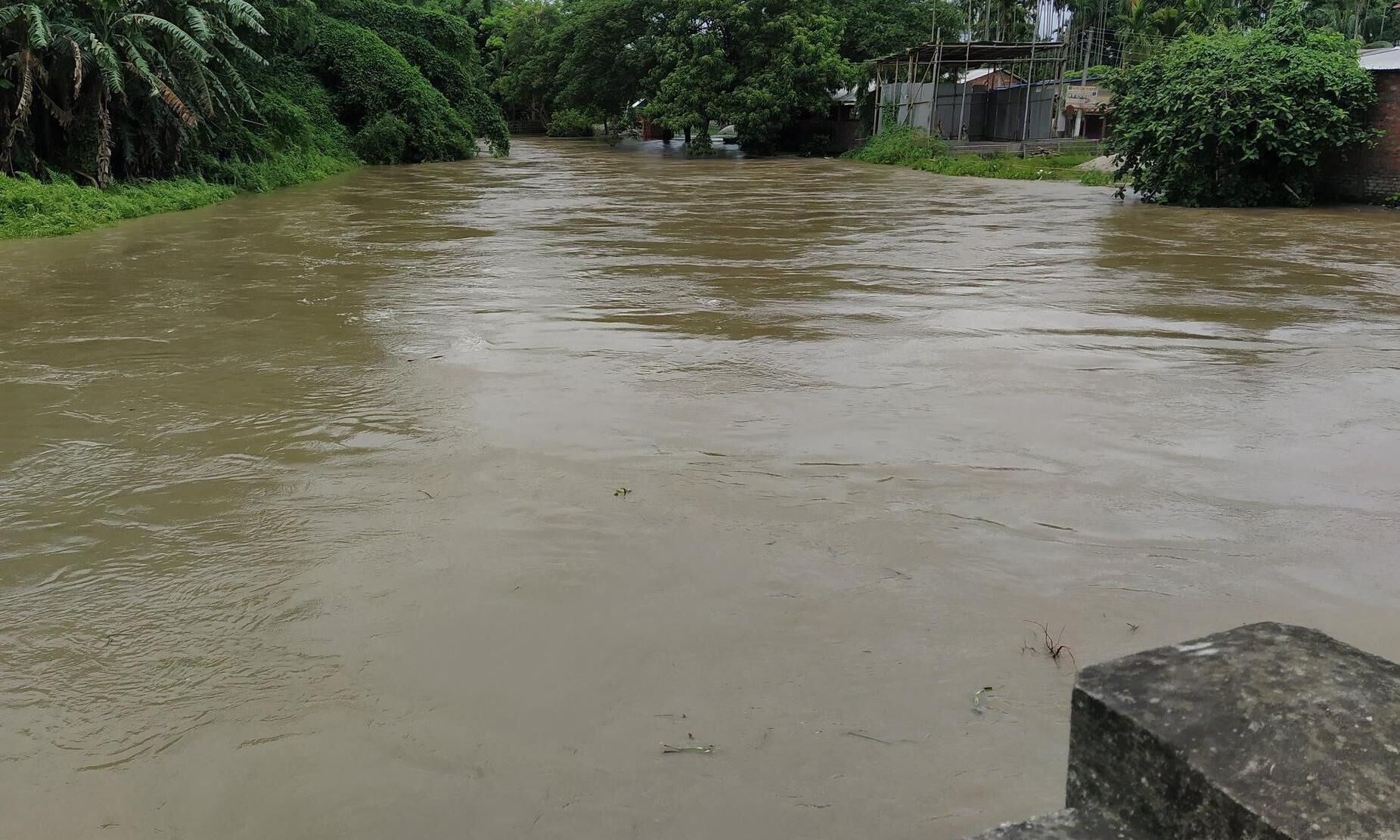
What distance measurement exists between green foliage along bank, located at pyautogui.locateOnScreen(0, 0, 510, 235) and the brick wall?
19.1m

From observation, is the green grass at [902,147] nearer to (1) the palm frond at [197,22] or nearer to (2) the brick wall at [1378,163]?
(2) the brick wall at [1378,163]

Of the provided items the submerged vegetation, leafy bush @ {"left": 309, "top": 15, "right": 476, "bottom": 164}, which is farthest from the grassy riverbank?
leafy bush @ {"left": 309, "top": 15, "right": 476, "bottom": 164}

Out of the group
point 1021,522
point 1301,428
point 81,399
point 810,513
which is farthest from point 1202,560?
point 81,399

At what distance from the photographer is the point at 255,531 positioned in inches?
166

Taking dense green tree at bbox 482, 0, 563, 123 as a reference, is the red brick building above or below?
below

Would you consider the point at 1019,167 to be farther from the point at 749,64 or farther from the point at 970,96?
the point at 749,64

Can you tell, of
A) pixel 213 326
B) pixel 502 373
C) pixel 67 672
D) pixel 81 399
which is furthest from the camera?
pixel 213 326

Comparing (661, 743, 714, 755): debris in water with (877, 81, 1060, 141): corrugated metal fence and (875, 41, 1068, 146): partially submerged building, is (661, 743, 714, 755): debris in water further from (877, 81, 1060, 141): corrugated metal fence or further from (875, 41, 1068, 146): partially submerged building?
(877, 81, 1060, 141): corrugated metal fence

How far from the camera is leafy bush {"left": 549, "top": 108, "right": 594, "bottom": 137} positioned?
56.9 m

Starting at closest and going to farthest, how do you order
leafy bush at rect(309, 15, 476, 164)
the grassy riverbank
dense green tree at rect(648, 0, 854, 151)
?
the grassy riverbank
leafy bush at rect(309, 15, 476, 164)
dense green tree at rect(648, 0, 854, 151)

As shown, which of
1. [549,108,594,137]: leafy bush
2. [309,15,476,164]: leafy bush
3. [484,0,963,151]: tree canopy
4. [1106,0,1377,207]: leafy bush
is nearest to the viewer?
[1106,0,1377,207]: leafy bush

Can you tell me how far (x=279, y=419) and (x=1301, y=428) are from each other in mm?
5225

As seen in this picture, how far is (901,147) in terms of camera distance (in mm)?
33656

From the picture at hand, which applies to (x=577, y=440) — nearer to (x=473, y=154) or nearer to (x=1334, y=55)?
(x=1334, y=55)
